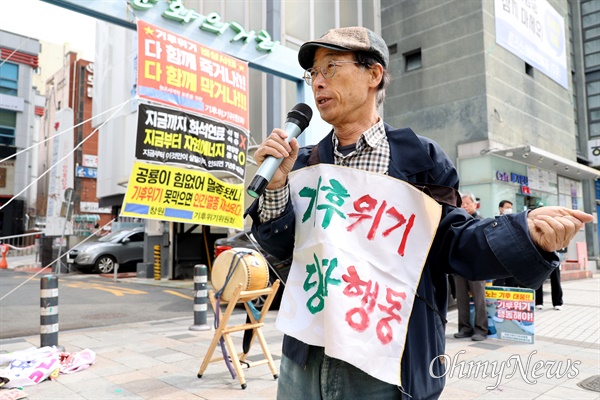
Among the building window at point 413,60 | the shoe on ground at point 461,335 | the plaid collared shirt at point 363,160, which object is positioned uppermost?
the building window at point 413,60

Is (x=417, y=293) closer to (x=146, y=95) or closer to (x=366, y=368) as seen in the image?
(x=366, y=368)

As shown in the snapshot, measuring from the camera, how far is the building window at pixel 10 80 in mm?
35844

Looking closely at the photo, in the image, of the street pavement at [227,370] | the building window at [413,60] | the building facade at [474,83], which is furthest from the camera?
the building window at [413,60]

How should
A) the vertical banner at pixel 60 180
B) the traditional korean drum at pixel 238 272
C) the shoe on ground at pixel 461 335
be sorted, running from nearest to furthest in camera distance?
the traditional korean drum at pixel 238 272 → the shoe on ground at pixel 461 335 → the vertical banner at pixel 60 180

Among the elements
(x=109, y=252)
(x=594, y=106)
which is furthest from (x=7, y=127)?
(x=594, y=106)

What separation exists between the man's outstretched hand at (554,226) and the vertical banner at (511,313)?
5.35m

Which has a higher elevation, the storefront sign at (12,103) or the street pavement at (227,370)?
the storefront sign at (12,103)

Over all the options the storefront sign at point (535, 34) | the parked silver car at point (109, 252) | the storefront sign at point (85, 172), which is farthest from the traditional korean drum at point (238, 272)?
the storefront sign at point (85, 172)

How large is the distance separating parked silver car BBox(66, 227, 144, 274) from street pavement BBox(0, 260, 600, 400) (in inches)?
424

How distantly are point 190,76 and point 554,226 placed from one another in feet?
18.8

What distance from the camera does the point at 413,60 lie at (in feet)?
53.2

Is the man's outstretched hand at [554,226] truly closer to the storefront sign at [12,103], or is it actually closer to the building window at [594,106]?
the building window at [594,106]

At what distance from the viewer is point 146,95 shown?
5.54 meters

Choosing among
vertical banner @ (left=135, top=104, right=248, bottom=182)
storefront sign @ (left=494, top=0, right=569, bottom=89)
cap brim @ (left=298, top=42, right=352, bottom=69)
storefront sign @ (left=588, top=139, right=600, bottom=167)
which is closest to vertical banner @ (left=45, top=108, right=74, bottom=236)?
vertical banner @ (left=135, top=104, right=248, bottom=182)
